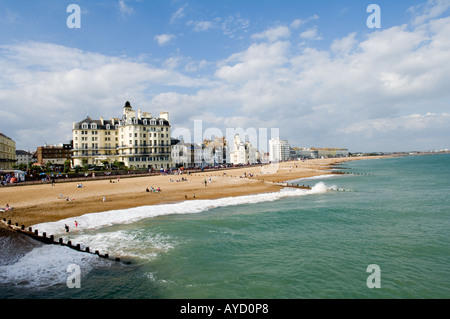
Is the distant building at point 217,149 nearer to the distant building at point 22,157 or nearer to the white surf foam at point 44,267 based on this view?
the distant building at point 22,157

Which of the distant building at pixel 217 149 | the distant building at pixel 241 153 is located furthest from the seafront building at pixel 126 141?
the distant building at pixel 241 153

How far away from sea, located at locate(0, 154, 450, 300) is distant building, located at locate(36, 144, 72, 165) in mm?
106029

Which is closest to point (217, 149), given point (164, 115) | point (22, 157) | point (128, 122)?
point (164, 115)

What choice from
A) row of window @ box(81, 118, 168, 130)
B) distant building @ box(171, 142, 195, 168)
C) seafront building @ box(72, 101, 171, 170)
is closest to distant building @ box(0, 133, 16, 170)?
seafront building @ box(72, 101, 171, 170)

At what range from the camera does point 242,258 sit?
14133 millimetres

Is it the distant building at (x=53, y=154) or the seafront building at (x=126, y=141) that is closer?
the seafront building at (x=126, y=141)

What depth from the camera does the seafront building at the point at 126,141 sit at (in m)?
69.6

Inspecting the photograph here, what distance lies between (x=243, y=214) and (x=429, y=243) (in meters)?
13.9

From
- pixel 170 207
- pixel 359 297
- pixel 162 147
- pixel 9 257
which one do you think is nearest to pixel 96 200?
pixel 170 207

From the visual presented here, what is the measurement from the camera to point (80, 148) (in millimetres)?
69625

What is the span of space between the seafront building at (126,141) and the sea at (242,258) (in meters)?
49.0

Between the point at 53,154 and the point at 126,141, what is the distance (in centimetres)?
6134

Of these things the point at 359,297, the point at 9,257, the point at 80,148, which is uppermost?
the point at 80,148

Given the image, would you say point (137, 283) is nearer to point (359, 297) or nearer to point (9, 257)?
point (9, 257)
